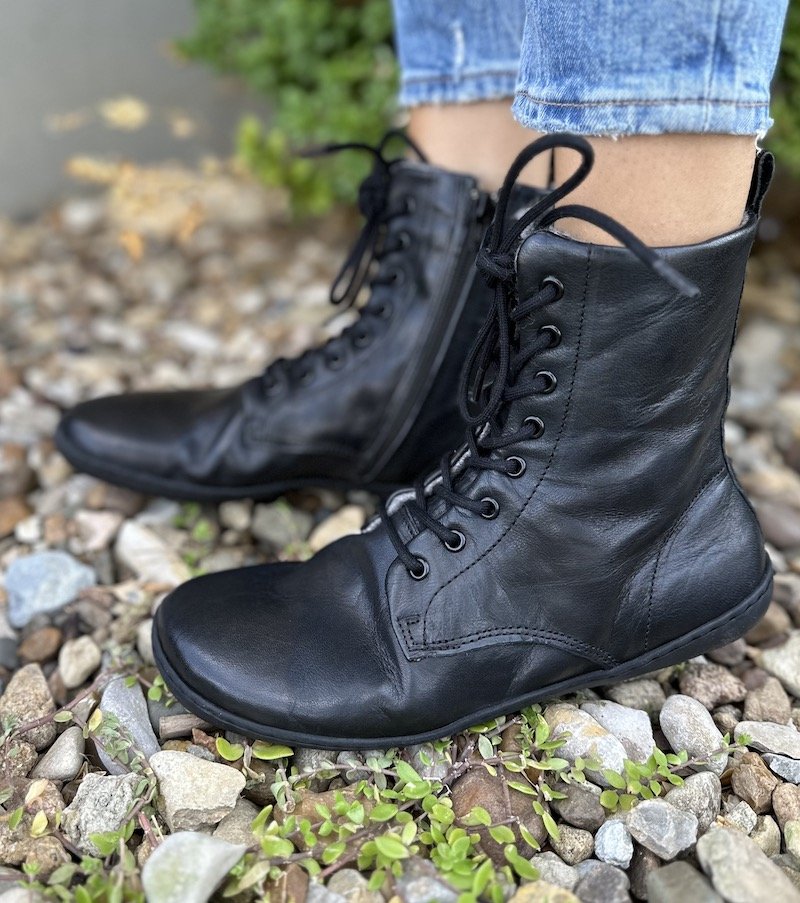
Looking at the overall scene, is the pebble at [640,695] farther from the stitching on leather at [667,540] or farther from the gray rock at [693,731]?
the stitching on leather at [667,540]

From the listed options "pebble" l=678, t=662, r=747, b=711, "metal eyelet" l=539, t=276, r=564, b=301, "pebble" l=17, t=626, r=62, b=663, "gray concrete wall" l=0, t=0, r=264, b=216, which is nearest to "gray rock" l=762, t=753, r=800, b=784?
"pebble" l=678, t=662, r=747, b=711

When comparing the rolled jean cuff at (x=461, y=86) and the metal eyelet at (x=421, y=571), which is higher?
the rolled jean cuff at (x=461, y=86)

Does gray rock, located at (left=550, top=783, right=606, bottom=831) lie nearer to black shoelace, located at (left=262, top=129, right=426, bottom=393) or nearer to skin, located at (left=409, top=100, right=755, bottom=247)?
skin, located at (left=409, top=100, right=755, bottom=247)

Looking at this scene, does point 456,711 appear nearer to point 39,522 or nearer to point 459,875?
point 459,875

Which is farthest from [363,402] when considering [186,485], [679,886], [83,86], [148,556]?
[83,86]

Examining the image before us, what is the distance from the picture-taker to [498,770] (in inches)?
45.2

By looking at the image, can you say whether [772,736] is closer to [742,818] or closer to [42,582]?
[742,818]

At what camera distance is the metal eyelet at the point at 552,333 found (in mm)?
1029

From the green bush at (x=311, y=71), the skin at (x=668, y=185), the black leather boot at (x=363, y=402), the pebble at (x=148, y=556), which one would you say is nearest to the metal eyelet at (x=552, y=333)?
the skin at (x=668, y=185)

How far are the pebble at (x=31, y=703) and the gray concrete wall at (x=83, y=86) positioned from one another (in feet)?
7.55

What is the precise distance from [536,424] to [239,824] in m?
0.63

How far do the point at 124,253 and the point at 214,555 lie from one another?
1.64 m

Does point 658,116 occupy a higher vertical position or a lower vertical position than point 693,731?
higher

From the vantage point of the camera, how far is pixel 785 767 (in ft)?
3.84
